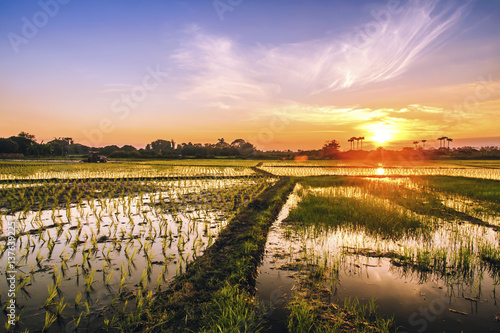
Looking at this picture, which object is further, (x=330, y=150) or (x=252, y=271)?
(x=330, y=150)

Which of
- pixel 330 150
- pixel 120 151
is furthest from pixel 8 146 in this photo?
pixel 330 150

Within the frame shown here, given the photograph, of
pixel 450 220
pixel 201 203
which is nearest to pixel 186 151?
pixel 201 203

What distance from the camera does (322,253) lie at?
4617mm

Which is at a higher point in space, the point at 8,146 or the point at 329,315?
the point at 8,146

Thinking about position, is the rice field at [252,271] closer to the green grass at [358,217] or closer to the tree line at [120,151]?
the green grass at [358,217]

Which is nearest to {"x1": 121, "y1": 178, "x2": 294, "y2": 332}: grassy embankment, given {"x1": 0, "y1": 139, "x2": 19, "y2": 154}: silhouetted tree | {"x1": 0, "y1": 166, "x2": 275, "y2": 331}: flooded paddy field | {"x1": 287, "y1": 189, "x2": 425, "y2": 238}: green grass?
{"x1": 0, "y1": 166, "x2": 275, "y2": 331}: flooded paddy field

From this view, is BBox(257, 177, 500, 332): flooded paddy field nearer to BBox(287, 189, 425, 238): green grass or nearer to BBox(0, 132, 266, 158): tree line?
BBox(287, 189, 425, 238): green grass

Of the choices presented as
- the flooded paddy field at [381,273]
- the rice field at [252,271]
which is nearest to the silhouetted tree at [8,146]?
the rice field at [252,271]

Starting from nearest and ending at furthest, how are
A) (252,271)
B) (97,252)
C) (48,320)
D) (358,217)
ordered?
1. (48,320)
2. (252,271)
3. (97,252)
4. (358,217)

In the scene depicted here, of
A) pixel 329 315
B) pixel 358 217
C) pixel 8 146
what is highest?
pixel 8 146

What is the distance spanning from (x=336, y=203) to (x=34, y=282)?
7.48 meters

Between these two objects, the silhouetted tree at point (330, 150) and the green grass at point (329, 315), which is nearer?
the green grass at point (329, 315)

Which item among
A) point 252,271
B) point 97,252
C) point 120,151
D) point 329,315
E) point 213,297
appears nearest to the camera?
point 329,315

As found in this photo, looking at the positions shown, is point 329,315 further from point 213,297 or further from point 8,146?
point 8,146
